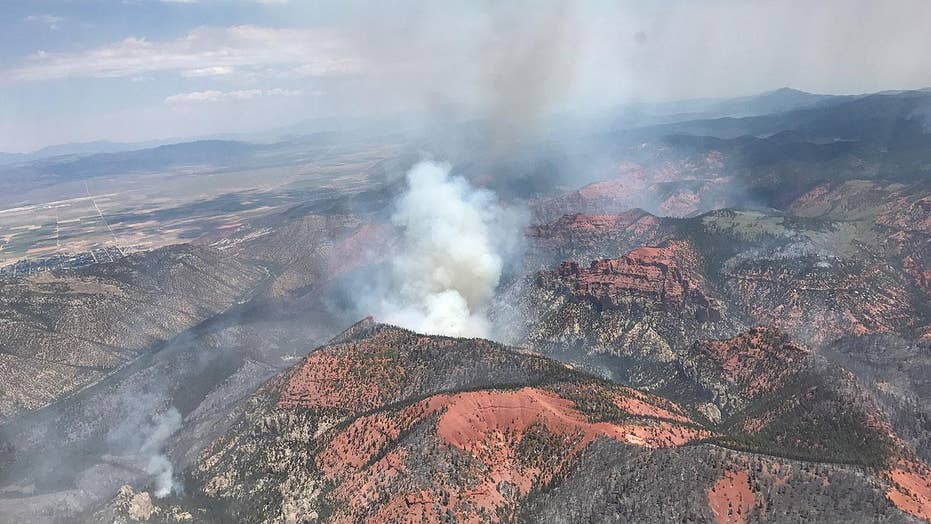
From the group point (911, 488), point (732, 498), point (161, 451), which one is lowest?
point (161, 451)

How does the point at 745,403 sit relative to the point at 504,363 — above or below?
below

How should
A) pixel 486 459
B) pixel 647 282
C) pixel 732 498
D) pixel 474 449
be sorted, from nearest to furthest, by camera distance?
pixel 732 498, pixel 486 459, pixel 474 449, pixel 647 282

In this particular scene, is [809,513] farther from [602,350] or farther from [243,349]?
[243,349]

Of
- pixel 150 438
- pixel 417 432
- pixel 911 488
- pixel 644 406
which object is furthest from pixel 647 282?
pixel 150 438

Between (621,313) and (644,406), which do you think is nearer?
(644,406)

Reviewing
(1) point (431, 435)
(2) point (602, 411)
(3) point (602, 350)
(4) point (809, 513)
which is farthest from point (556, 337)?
(4) point (809, 513)

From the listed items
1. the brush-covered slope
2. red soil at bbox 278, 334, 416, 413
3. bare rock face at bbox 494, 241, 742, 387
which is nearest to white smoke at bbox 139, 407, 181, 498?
the brush-covered slope

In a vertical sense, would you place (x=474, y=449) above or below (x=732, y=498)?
above

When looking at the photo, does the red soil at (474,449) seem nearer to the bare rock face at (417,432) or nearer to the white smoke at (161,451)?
the bare rock face at (417,432)

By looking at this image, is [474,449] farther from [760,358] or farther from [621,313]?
[621,313]
